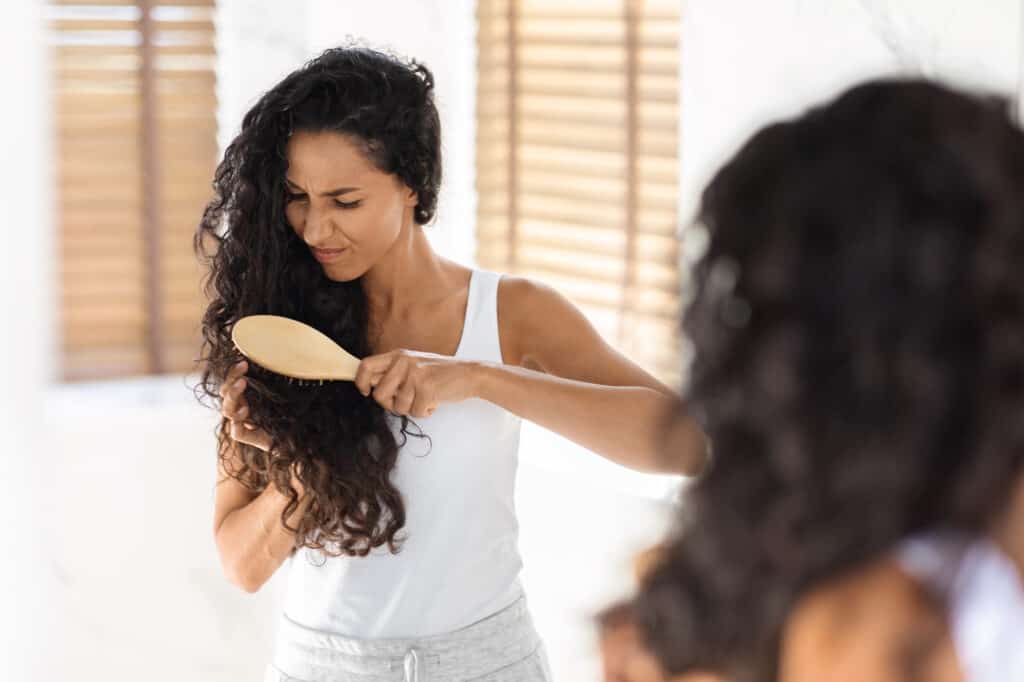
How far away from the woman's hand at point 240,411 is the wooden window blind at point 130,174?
3.35 feet

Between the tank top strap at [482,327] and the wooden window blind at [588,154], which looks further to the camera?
the wooden window blind at [588,154]

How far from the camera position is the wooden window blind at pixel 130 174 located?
2.19 metres

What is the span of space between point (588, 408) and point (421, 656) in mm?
294

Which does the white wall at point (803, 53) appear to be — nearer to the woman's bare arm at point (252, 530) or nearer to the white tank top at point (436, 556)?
the white tank top at point (436, 556)

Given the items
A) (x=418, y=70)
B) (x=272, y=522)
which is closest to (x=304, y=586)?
(x=272, y=522)

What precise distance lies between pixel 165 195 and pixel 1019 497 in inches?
74.5

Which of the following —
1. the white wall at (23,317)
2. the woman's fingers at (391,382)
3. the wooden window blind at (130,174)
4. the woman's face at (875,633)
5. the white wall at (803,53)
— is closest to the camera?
the woman's face at (875,633)

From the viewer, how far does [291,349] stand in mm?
1190

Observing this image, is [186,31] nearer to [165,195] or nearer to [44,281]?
[165,195]

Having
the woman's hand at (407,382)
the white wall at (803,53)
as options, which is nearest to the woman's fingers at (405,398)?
the woman's hand at (407,382)

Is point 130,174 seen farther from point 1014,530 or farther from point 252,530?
point 1014,530

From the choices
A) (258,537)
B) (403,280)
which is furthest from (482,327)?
(258,537)

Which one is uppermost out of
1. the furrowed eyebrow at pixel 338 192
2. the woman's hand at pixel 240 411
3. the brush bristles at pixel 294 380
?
the furrowed eyebrow at pixel 338 192

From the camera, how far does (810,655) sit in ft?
1.87
